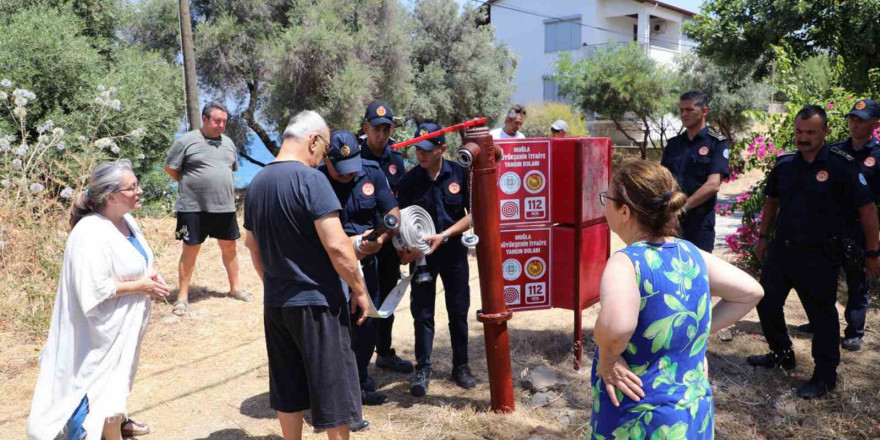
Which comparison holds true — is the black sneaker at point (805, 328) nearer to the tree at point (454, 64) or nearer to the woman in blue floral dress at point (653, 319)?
→ the woman in blue floral dress at point (653, 319)

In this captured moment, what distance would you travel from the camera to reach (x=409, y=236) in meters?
3.88

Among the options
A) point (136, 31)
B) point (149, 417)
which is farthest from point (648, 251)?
point (136, 31)

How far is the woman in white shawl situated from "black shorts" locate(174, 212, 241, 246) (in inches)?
111

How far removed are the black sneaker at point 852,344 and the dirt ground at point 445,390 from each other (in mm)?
61

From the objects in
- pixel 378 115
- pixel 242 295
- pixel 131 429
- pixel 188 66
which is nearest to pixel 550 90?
pixel 188 66

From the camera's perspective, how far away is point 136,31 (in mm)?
17734

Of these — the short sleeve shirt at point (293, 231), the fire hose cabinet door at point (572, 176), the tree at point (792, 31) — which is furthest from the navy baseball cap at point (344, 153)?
the tree at point (792, 31)

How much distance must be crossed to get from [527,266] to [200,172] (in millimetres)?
3319

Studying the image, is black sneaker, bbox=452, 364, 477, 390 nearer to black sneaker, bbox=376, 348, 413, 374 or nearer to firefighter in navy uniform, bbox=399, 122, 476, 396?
firefighter in navy uniform, bbox=399, 122, 476, 396

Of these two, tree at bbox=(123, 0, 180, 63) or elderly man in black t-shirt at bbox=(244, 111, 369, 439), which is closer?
elderly man in black t-shirt at bbox=(244, 111, 369, 439)

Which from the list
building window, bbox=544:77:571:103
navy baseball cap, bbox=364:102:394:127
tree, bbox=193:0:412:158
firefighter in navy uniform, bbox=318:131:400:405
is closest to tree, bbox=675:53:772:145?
building window, bbox=544:77:571:103

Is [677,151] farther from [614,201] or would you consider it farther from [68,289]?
[68,289]

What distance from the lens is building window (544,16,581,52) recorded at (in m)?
35.7

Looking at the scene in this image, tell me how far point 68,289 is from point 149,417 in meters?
1.36
